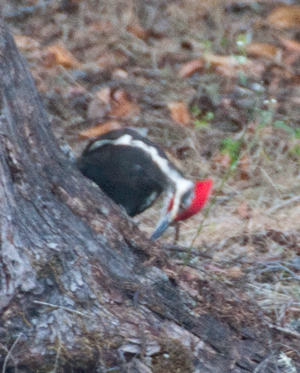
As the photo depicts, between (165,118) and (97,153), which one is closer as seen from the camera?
(97,153)

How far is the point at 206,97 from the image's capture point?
14.6 feet

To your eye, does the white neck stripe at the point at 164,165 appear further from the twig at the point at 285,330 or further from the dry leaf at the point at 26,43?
the dry leaf at the point at 26,43

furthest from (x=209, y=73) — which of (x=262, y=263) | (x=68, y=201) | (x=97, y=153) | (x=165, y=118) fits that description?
(x=68, y=201)

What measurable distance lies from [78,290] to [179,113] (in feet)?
8.50

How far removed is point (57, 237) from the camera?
6.28ft

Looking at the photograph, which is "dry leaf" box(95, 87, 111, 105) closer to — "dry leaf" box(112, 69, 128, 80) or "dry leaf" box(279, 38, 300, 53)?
"dry leaf" box(112, 69, 128, 80)

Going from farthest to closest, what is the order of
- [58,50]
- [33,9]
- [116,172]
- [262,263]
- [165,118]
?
1. [33,9]
2. [58,50]
3. [165,118]
4. [116,172]
5. [262,263]

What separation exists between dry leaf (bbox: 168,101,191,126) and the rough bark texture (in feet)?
7.25

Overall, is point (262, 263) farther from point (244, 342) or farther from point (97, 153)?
point (97, 153)

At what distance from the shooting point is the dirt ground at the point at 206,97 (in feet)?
10.2

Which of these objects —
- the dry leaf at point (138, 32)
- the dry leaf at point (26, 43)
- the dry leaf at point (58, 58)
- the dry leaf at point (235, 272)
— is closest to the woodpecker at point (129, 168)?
the dry leaf at point (235, 272)

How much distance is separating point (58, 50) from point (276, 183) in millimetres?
2080

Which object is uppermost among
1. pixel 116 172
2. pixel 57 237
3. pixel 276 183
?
pixel 57 237

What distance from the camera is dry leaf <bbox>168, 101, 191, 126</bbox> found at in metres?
4.27
